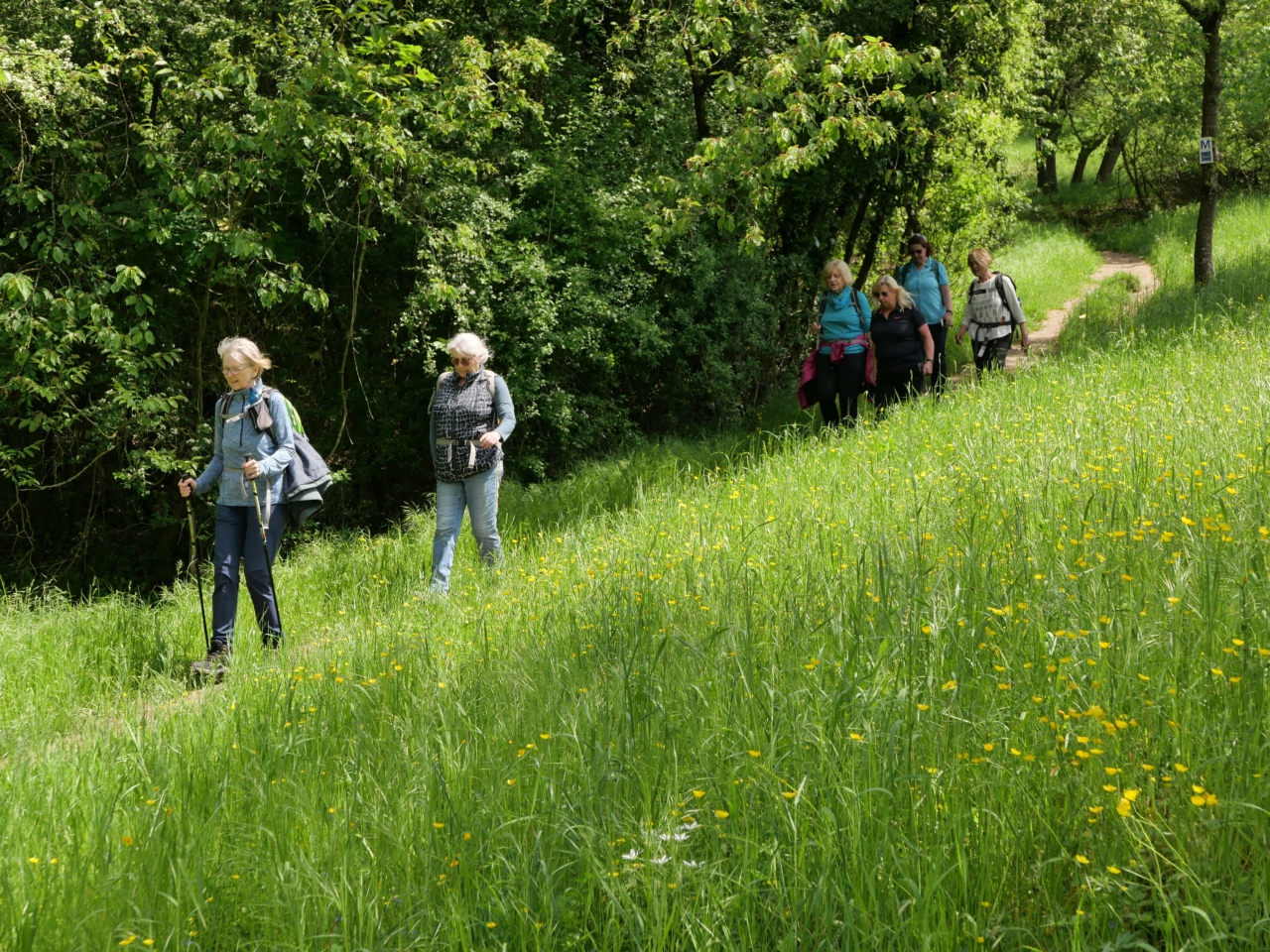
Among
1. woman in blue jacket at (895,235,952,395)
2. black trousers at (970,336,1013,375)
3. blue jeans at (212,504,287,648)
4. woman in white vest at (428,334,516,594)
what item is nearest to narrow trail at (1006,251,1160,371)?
black trousers at (970,336,1013,375)

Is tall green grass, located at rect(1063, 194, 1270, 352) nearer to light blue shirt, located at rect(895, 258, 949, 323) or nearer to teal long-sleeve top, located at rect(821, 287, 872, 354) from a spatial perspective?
light blue shirt, located at rect(895, 258, 949, 323)

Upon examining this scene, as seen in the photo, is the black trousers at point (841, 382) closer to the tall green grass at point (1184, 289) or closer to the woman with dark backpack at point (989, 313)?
the woman with dark backpack at point (989, 313)

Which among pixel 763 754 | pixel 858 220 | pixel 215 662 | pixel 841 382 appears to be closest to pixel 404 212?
pixel 841 382

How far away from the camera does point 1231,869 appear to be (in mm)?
2436

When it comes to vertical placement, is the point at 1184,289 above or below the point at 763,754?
above

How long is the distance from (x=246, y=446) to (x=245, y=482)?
0.73ft

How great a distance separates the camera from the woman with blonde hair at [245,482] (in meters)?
6.48

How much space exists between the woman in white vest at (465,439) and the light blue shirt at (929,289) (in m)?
5.53

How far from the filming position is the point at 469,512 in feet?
24.9

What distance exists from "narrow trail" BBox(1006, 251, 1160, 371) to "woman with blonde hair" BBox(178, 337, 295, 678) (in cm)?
732

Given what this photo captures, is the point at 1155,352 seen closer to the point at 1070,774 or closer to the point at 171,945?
the point at 1070,774

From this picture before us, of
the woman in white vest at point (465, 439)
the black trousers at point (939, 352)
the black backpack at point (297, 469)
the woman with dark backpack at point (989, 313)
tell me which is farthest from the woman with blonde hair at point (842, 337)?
the black backpack at point (297, 469)

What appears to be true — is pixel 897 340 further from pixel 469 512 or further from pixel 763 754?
pixel 763 754

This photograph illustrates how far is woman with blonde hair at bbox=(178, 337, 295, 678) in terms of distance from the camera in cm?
648
